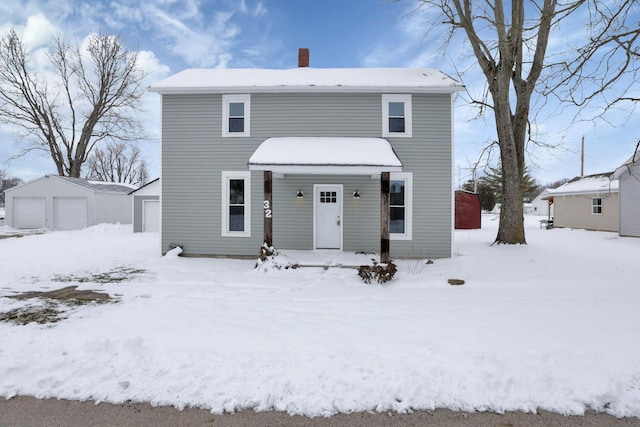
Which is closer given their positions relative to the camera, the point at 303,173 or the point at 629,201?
the point at 303,173

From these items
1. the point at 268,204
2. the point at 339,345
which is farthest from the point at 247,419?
the point at 268,204

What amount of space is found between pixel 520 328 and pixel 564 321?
817 millimetres

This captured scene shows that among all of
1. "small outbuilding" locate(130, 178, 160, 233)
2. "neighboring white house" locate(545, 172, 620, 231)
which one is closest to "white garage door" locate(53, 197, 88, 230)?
"small outbuilding" locate(130, 178, 160, 233)

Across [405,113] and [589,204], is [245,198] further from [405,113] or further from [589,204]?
[589,204]

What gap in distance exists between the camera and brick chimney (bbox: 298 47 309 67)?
40.1 feet

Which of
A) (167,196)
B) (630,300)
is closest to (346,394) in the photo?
(630,300)

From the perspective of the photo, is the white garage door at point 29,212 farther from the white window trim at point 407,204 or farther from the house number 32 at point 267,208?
the white window trim at point 407,204

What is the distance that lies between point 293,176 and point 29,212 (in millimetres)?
21880

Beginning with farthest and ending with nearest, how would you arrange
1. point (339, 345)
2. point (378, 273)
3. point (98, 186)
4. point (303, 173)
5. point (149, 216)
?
point (98, 186)
point (149, 216)
point (303, 173)
point (378, 273)
point (339, 345)

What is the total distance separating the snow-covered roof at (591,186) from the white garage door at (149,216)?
85.7 feet

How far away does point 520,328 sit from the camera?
4195 millimetres

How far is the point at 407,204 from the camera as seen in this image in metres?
9.85

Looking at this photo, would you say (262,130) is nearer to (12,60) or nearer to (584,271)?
(584,271)

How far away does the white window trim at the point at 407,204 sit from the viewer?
980cm
